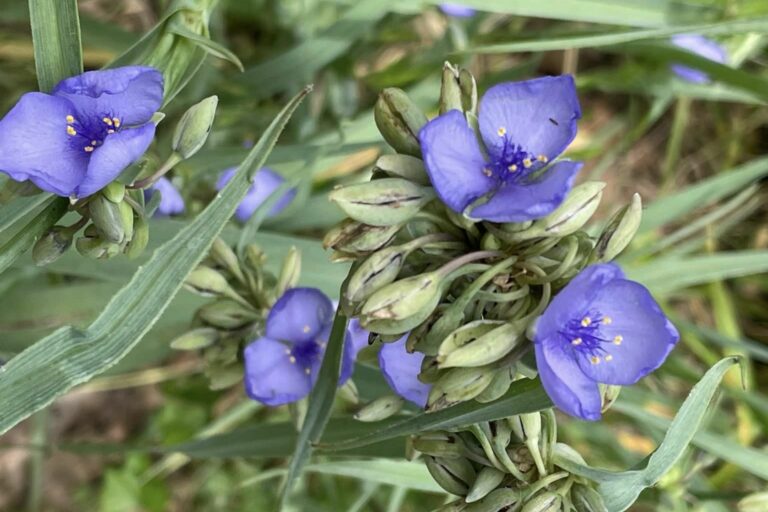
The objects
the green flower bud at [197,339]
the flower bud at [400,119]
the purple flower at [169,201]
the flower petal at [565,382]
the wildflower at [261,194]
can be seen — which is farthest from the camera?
the wildflower at [261,194]

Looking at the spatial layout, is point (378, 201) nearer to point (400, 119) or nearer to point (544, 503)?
point (400, 119)

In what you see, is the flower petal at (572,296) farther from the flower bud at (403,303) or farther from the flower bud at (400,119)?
the flower bud at (400,119)

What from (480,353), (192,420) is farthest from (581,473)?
(192,420)

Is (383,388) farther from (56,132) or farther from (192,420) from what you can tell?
(192,420)

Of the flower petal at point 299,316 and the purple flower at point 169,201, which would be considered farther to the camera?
the purple flower at point 169,201

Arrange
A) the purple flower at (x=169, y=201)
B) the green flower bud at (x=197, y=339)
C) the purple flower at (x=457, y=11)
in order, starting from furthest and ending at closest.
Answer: the purple flower at (x=457, y=11)
the purple flower at (x=169, y=201)
the green flower bud at (x=197, y=339)

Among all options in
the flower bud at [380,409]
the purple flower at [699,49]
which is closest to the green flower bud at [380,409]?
the flower bud at [380,409]

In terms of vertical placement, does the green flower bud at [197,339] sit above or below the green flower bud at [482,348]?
below

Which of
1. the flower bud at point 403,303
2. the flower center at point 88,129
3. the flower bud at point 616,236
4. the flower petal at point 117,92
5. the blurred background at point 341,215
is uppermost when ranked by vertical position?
the flower petal at point 117,92
